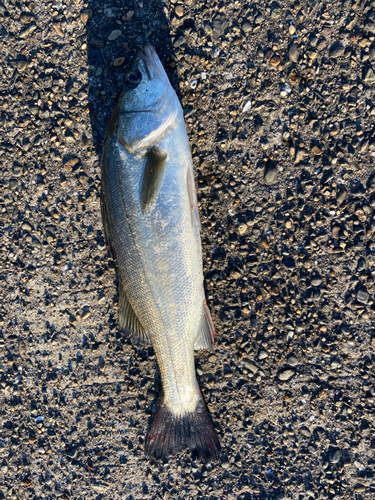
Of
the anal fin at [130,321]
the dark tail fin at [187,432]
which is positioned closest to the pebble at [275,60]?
the anal fin at [130,321]

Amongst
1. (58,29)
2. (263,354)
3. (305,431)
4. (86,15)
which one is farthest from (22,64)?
(305,431)

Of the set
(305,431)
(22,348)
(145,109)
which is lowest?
(305,431)

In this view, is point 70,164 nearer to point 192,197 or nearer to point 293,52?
point 192,197

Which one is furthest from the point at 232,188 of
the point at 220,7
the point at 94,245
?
the point at 220,7

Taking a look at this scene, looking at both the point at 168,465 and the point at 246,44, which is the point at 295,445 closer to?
the point at 168,465

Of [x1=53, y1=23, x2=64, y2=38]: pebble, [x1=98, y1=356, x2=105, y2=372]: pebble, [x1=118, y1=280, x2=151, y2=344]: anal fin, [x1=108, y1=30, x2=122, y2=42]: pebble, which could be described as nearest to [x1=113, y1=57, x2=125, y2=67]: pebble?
[x1=108, y1=30, x2=122, y2=42]: pebble
